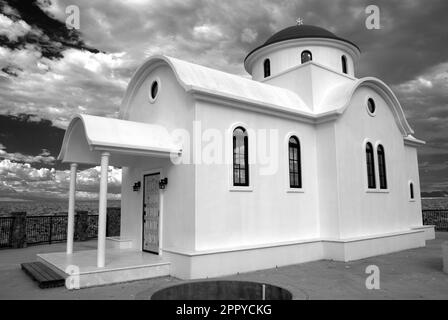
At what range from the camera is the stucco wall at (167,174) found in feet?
31.4

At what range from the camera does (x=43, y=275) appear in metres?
8.77

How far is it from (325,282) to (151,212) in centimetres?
545

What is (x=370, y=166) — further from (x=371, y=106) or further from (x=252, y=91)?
(x=252, y=91)

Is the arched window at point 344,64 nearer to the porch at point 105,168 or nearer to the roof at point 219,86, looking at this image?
the roof at point 219,86

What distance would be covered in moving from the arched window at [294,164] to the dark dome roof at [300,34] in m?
5.93

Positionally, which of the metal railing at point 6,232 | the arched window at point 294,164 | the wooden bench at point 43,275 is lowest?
the wooden bench at point 43,275

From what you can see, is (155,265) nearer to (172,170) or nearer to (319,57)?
(172,170)

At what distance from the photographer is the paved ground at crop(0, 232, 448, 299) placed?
24.6 ft

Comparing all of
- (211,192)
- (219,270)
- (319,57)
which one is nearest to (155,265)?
(219,270)

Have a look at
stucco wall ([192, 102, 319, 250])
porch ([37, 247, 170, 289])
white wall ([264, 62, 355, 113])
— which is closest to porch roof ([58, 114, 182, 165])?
stucco wall ([192, 102, 319, 250])

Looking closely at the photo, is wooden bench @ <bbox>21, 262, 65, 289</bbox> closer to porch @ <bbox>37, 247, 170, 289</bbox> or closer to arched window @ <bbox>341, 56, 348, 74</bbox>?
porch @ <bbox>37, 247, 170, 289</bbox>

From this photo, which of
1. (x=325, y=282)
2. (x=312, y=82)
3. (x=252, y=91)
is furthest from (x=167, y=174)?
(x=312, y=82)

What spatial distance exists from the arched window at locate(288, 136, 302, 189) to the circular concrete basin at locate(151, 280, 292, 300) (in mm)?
4860

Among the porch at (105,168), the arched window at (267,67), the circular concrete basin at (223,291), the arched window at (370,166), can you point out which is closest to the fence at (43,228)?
the porch at (105,168)
